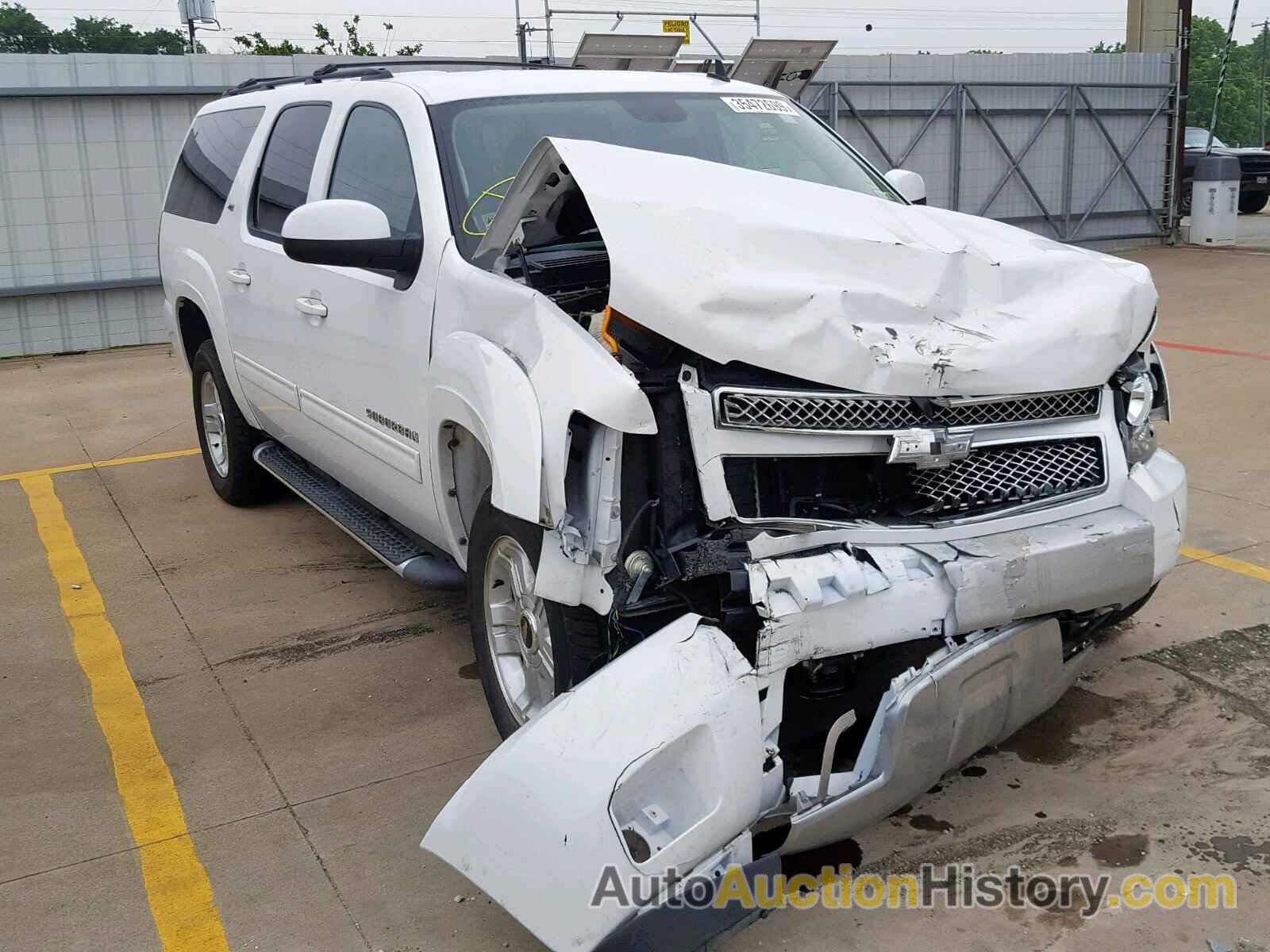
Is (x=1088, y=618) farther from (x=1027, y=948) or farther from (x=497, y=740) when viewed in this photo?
(x=497, y=740)

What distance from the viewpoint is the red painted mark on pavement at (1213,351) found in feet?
32.4

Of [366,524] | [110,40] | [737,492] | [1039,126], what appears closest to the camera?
[737,492]

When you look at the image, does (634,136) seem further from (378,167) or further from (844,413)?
(844,413)

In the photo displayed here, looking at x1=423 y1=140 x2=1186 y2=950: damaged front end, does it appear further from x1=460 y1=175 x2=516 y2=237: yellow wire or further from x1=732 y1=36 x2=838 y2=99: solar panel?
x1=732 y1=36 x2=838 y2=99: solar panel

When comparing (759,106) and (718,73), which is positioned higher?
(718,73)

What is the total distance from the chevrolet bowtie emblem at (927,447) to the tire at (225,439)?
13.5ft

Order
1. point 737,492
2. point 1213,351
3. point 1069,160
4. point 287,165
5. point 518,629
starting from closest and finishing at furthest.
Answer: point 737,492 < point 518,629 < point 287,165 < point 1213,351 < point 1069,160

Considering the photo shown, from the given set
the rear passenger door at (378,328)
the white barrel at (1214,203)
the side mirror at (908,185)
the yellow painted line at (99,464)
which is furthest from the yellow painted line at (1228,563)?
the white barrel at (1214,203)

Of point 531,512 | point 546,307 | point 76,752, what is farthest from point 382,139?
point 76,752

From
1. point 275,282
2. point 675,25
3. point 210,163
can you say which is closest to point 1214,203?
point 675,25

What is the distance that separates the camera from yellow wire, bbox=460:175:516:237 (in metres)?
4.02

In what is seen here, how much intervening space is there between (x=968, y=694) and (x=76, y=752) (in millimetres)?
2858

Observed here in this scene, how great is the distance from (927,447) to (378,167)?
2.43m

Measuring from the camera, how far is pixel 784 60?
1066cm
